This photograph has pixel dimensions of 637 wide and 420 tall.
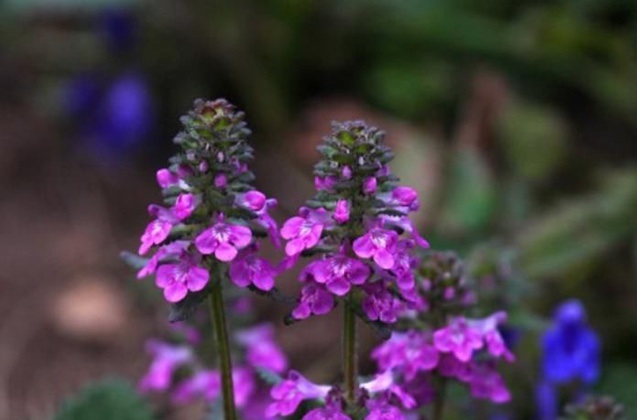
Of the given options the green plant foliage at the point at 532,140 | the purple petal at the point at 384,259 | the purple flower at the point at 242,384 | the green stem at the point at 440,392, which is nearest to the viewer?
the purple petal at the point at 384,259

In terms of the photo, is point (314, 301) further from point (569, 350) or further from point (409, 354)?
point (569, 350)

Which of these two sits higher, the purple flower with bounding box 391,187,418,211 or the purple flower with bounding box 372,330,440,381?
the purple flower with bounding box 391,187,418,211

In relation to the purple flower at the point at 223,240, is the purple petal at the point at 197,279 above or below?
below

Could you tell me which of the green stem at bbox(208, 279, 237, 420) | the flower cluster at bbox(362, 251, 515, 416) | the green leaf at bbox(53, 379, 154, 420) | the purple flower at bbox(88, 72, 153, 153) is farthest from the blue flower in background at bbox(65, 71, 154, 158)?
the green stem at bbox(208, 279, 237, 420)

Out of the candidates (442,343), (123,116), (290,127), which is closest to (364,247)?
(442,343)

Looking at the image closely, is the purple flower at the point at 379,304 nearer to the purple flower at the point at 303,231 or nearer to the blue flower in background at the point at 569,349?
the purple flower at the point at 303,231

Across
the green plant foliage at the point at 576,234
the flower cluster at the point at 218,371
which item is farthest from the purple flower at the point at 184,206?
the green plant foliage at the point at 576,234

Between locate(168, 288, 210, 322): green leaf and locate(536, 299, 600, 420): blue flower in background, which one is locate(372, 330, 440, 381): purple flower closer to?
locate(168, 288, 210, 322): green leaf
